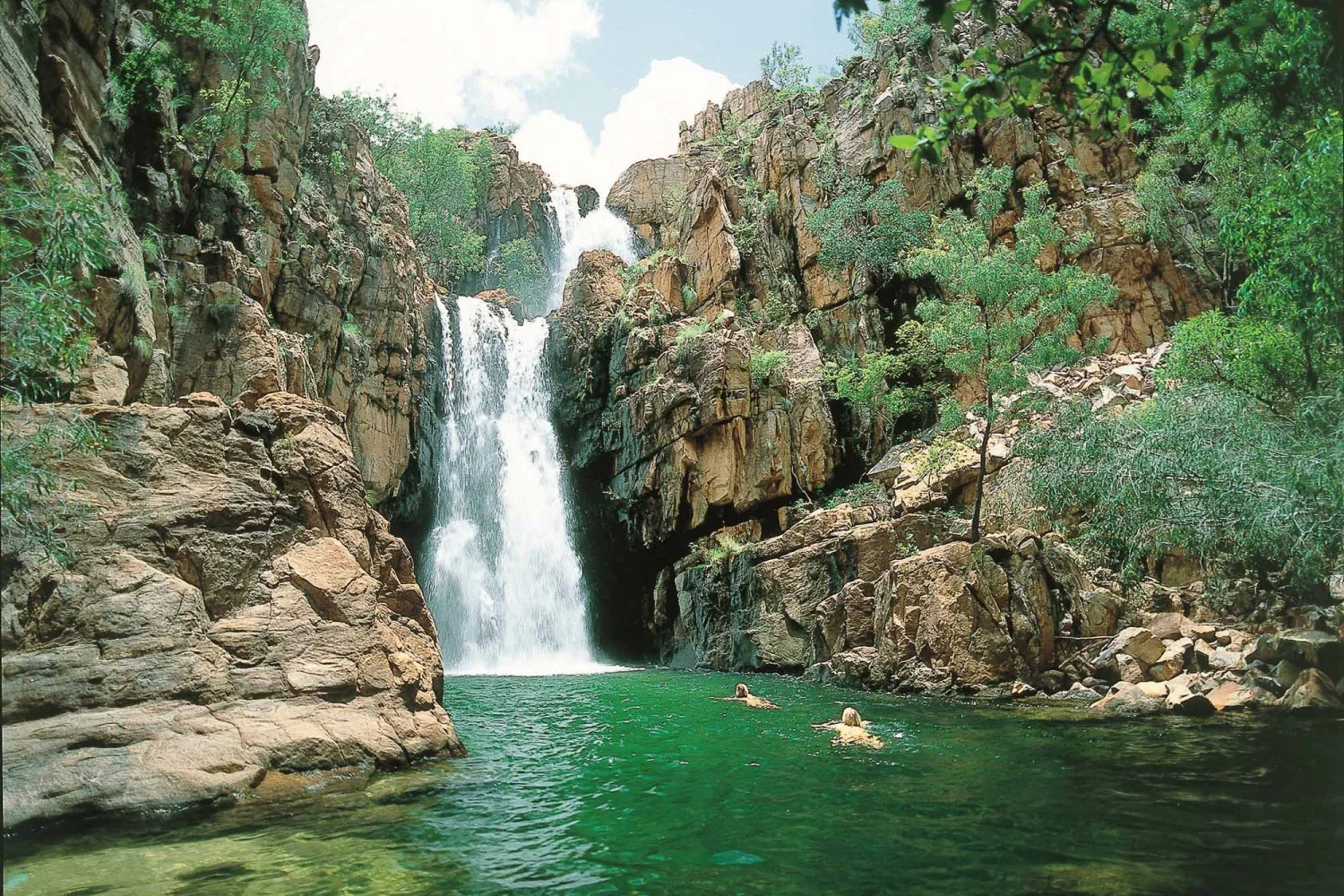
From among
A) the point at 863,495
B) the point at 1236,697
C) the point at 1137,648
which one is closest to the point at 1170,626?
the point at 1137,648

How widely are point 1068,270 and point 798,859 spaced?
1857 cm

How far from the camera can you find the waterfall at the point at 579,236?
170 ft

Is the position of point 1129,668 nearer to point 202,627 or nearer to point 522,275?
point 202,627

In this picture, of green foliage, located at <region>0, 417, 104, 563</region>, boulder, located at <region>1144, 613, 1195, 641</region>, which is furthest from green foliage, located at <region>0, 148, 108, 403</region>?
boulder, located at <region>1144, 613, 1195, 641</region>

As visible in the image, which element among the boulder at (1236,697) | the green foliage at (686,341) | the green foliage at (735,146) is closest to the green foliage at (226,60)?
the green foliage at (686,341)

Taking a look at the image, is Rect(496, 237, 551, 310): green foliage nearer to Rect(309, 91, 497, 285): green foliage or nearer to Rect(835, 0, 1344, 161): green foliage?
Rect(309, 91, 497, 285): green foliage

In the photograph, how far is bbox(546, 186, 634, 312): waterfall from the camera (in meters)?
51.8

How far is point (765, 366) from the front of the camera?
3103 cm

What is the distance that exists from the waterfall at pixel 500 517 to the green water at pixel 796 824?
19.1 m

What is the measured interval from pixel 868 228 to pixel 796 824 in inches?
1226

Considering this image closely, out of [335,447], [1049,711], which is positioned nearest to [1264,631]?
[1049,711]

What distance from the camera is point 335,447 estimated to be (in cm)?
1151

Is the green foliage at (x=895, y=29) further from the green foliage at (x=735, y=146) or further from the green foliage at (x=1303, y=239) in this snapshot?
the green foliage at (x=1303, y=239)

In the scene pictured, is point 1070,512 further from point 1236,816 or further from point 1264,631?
point 1236,816
